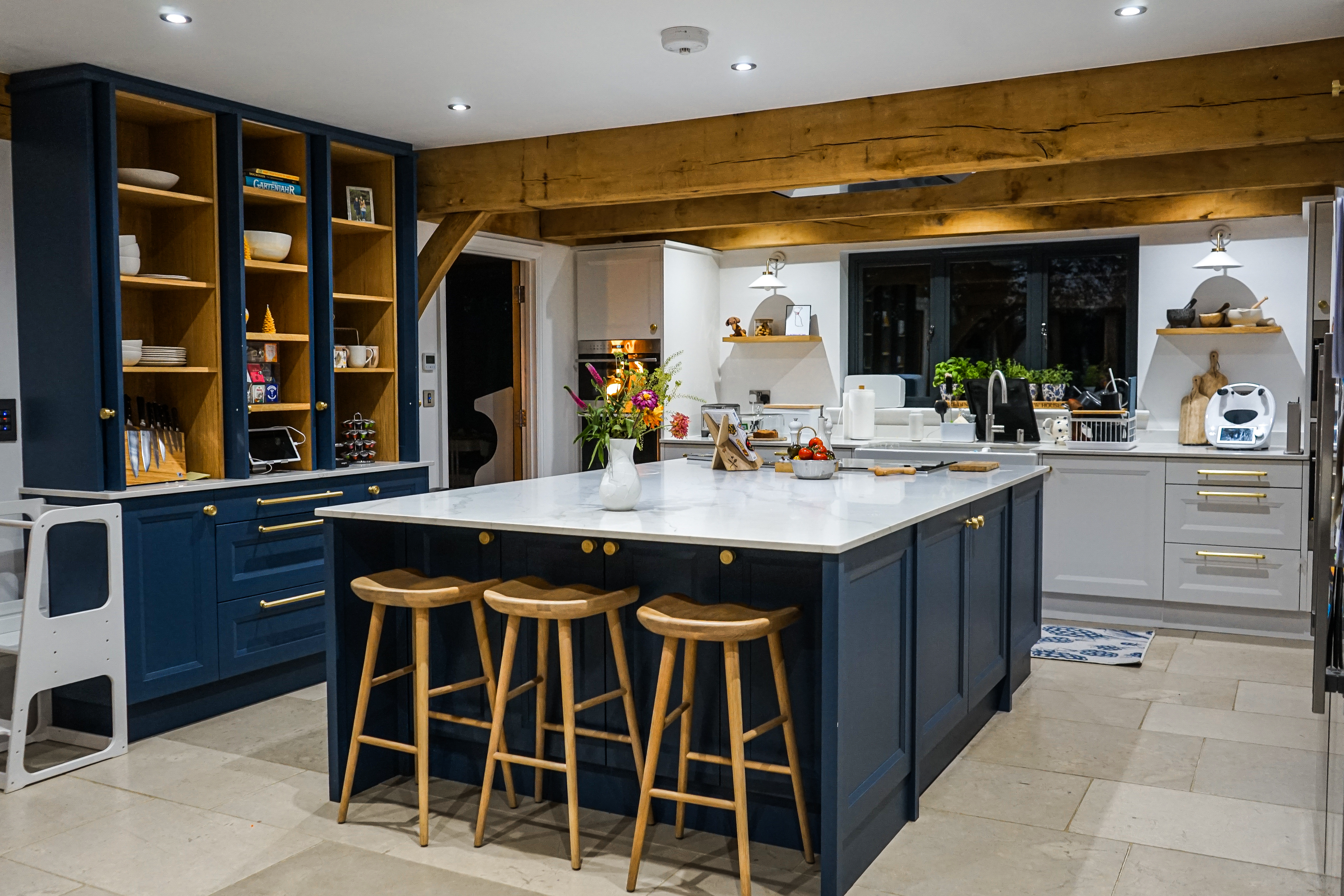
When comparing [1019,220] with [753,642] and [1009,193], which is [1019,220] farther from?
[753,642]

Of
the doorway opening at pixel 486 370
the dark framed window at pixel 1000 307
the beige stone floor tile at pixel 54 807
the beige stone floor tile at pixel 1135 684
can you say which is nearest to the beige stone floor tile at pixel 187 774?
the beige stone floor tile at pixel 54 807

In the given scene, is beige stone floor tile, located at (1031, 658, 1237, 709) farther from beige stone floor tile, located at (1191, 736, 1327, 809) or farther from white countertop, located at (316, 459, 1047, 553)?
white countertop, located at (316, 459, 1047, 553)

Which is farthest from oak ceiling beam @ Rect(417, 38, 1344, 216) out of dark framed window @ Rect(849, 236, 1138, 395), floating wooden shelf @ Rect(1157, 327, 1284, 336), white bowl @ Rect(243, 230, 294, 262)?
dark framed window @ Rect(849, 236, 1138, 395)

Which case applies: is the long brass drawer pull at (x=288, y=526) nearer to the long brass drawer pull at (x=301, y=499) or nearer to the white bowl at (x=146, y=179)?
the long brass drawer pull at (x=301, y=499)

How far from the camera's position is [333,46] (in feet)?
12.1

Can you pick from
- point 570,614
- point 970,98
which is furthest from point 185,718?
point 970,98

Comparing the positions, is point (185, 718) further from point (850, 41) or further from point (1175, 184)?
point (1175, 184)

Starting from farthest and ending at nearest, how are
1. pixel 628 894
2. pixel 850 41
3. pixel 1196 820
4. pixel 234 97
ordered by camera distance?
1. pixel 234 97
2. pixel 850 41
3. pixel 1196 820
4. pixel 628 894

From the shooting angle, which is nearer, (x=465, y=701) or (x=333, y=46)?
(x=465, y=701)

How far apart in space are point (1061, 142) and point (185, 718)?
395 cm

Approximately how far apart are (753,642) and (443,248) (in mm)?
3332

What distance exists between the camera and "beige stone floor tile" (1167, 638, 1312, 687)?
463 centimetres

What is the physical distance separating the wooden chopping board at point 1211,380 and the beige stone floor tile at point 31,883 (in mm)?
5742

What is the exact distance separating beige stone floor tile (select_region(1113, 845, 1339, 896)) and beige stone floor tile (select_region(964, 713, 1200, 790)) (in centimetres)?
57
